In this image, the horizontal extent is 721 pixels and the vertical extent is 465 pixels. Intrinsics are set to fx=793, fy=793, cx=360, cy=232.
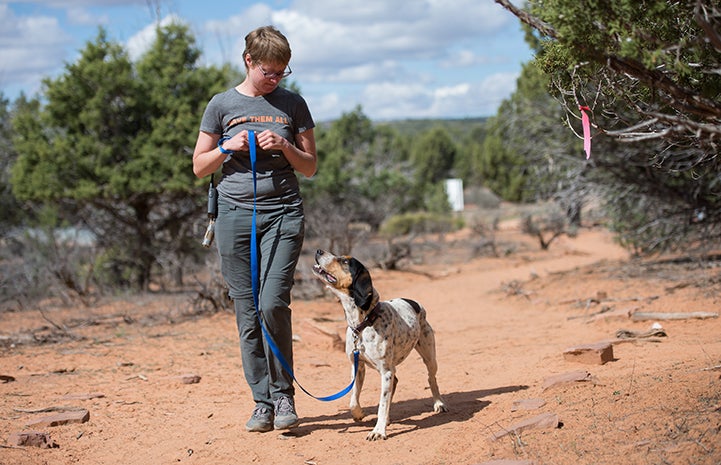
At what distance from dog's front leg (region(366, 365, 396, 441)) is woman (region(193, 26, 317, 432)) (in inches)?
23.0

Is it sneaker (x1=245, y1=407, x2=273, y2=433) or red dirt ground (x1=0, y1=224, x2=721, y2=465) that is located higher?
sneaker (x1=245, y1=407, x2=273, y2=433)

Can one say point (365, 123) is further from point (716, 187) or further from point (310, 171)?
point (310, 171)

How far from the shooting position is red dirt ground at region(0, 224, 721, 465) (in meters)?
4.87

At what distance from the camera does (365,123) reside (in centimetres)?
3441

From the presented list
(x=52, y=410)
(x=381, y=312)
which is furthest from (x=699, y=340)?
(x=52, y=410)

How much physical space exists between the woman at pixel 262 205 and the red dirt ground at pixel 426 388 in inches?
19.4

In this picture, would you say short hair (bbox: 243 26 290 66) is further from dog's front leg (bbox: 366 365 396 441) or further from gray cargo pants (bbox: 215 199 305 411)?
dog's front leg (bbox: 366 365 396 441)

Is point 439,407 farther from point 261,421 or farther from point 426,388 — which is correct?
point 261,421

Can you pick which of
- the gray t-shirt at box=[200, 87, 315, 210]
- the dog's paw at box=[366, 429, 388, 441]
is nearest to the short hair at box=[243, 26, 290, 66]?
the gray t-shirt at box=[200, 87, 315, 210]

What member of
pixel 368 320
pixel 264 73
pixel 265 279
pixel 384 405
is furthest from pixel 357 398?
pixel 264 73

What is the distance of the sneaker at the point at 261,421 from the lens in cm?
553

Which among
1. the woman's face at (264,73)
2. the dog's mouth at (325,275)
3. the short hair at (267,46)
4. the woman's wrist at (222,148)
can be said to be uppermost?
the short hair at (267,46)

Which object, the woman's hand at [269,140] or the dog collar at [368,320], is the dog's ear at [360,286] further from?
the woman's hand at [269,140]

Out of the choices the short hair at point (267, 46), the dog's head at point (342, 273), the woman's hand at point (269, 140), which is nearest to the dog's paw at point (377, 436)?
the dog's head at point (342, 273)
